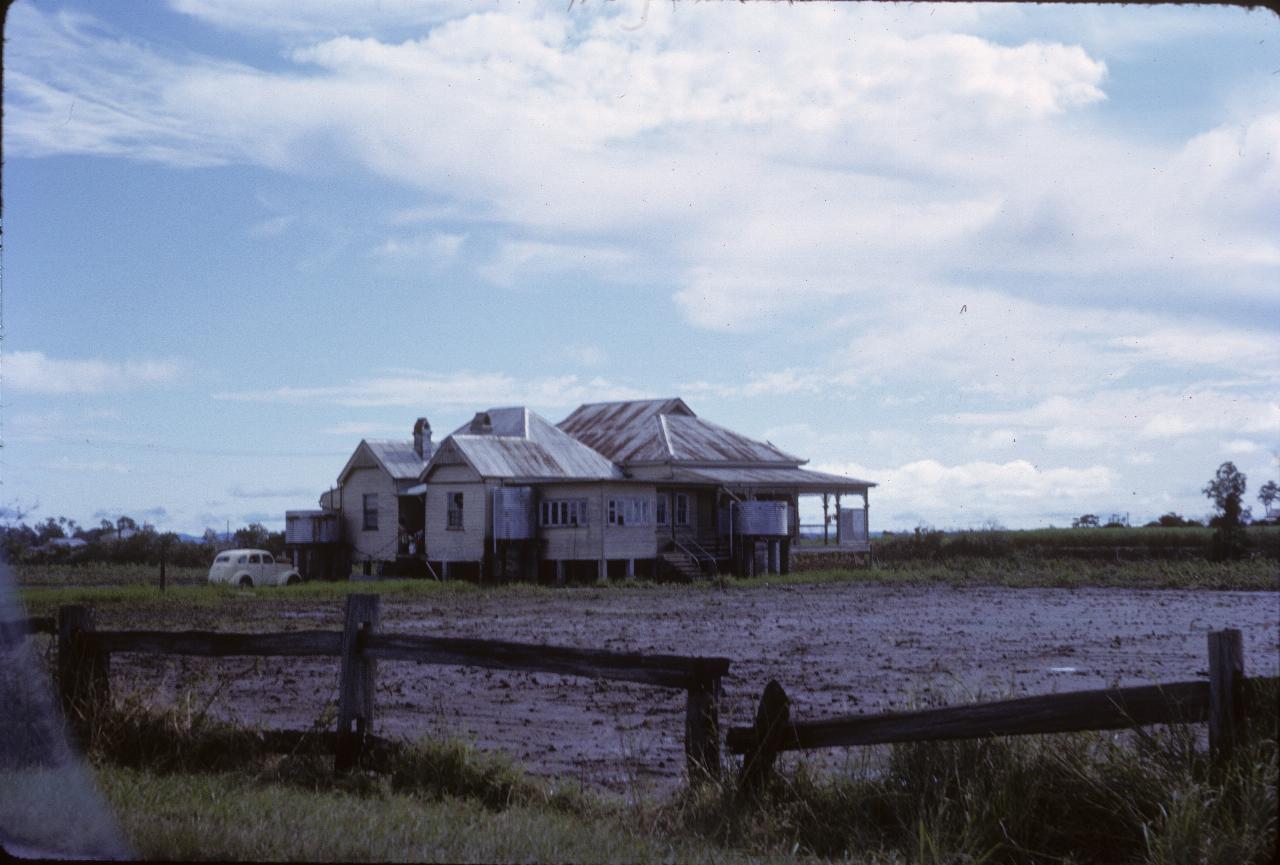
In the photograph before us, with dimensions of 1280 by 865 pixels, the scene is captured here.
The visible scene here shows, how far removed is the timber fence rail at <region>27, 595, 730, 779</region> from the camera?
720 centimetres

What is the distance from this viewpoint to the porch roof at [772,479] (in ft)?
141

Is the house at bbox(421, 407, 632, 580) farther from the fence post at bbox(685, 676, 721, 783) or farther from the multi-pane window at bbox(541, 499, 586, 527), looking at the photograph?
the fence post at bbox(685, 676, 721, 783)

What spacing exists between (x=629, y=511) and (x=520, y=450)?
453cm

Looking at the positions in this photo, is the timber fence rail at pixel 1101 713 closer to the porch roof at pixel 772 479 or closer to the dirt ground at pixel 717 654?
the dirt ground at pixel 717 654

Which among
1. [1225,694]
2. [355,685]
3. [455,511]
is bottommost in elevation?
[355,685]

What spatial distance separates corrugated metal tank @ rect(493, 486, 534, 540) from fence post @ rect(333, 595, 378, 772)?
3076cm

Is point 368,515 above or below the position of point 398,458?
below

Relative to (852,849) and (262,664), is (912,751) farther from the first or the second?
(262,664)

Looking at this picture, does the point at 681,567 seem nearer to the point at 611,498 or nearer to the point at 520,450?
the point at 611,498

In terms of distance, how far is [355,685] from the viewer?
27.3 ft

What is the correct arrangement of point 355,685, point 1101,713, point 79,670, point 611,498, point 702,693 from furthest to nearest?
point 611,498 → point 79,670 → point 355,685 → point 702,693 → point 1101,713

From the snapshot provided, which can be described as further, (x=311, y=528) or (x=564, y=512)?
(x=311, y=528)

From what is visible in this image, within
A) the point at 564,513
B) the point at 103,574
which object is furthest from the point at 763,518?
the point at 103,574

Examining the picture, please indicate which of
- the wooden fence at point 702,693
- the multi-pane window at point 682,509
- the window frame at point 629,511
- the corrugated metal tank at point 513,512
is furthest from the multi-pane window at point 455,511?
the wooden fence at point 702,693
